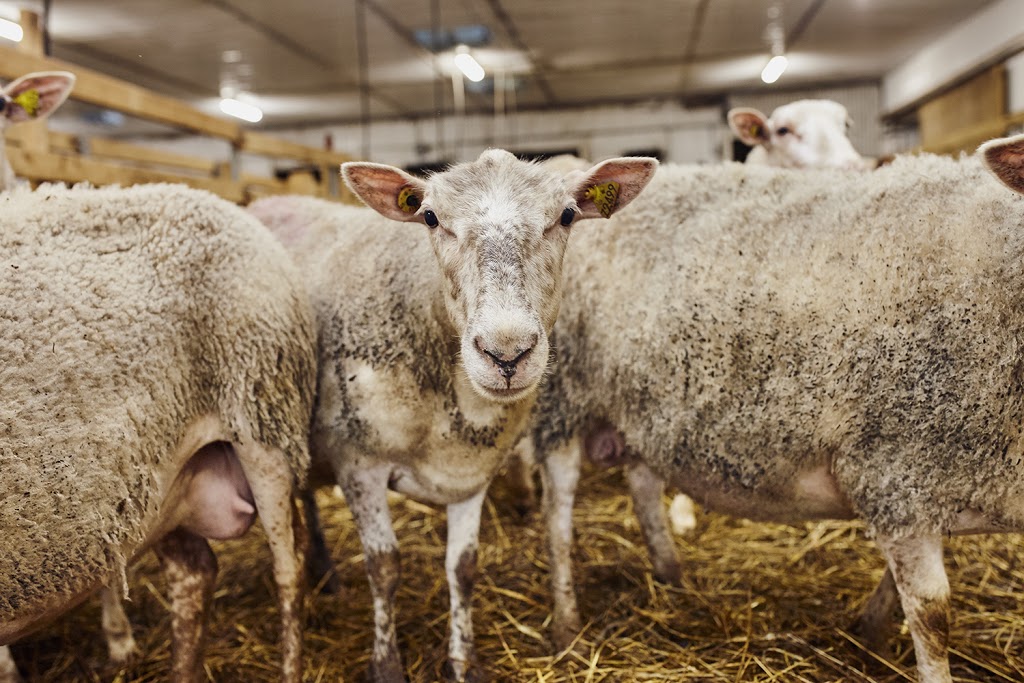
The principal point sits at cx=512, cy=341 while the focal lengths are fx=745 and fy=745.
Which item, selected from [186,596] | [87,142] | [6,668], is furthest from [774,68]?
[6,668]

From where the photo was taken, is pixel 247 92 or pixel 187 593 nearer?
pixel 187 593

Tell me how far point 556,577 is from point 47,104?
2.89 metres

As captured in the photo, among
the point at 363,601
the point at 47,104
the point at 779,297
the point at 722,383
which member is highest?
the point at 47,104

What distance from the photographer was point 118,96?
3785mm

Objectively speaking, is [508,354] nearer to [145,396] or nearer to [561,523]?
[145,396]

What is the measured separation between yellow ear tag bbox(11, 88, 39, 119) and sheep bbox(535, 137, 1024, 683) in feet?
7.60

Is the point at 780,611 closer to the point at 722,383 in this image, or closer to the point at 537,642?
the point at 537,642

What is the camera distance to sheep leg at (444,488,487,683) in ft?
8.30

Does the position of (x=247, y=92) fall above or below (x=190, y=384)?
above

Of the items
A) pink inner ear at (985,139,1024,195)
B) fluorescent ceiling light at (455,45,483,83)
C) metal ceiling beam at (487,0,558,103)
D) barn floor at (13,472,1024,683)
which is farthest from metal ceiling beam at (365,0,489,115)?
pink inner ear at (985,139,1024,195)

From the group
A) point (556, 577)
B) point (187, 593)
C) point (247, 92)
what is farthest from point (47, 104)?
point (247, 92)

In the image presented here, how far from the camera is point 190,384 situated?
2.07 meters

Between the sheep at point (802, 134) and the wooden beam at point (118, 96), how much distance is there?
314 centimetres

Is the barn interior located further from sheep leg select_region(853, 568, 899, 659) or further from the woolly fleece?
the woolly fleece
